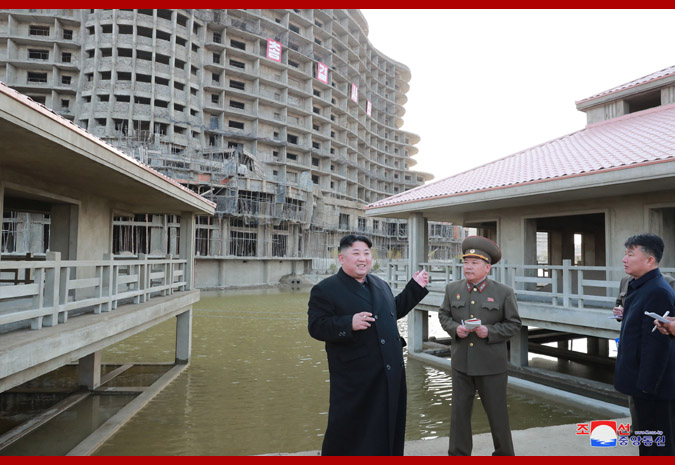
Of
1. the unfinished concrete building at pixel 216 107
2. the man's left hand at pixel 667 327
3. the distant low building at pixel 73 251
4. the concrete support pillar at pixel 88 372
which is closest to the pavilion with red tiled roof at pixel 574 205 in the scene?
the man's left hand at pixel 667 327

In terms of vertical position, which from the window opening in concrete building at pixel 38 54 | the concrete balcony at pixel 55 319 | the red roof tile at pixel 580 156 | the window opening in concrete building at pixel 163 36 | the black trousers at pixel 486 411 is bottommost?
the black trousers at pixel 486 411

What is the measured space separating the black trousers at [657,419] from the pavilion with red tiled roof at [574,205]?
5.19m

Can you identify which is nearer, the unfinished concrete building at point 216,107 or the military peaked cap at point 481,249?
the military peaked cap at point 481,249

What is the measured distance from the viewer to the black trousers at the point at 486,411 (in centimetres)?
420

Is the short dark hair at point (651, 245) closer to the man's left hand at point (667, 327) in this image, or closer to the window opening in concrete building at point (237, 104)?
the man's left hand at point (667, 327)

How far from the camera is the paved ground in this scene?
4559 mm

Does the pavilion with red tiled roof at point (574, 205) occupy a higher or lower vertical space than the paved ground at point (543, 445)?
higher

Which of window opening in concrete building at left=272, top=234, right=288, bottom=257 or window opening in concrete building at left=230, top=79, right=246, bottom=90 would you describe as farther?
window opening in concrete building at left=230, top=79, right=246, bottom=90

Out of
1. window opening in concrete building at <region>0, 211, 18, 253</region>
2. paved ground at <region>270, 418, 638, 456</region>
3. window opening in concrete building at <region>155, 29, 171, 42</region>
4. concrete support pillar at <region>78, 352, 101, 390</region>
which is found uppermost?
window opening in concrete building at <region>155, 29, 171, 42</region>

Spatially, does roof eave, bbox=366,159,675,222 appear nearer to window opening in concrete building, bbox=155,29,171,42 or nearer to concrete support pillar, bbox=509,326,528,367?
concrete support pillar, bbox=509,326,528,367

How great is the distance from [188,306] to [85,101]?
123ft

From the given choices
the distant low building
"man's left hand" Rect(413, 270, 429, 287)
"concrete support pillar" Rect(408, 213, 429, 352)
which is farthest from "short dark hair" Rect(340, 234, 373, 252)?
"concrete support pillar" Rect(408, 213, 429, 352)

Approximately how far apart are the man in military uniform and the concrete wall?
33.9m

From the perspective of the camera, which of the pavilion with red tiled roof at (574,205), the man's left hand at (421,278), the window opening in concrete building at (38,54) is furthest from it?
the window opening in concrete building at (38,54)
